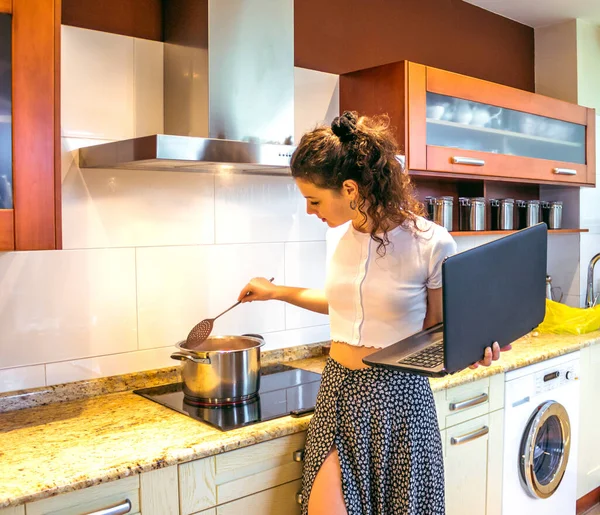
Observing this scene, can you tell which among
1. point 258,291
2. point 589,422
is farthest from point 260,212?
point 589,422

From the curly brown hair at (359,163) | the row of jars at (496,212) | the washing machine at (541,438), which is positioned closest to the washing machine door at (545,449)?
the washing machine at (541,438)

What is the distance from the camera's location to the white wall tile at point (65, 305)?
1975mm

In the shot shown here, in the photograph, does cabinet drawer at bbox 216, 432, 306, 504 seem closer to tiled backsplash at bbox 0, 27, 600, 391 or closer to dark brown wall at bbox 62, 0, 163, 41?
tiled backsplash at bbox 0, 27, 600, 391

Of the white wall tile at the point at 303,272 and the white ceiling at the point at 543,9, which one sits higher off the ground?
the white ceiling at the point at 543,9

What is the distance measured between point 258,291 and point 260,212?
467mm

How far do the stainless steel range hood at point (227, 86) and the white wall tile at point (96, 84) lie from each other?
117 millimetres

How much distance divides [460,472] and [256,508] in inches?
35.5

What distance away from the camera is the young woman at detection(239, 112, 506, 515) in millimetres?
1734

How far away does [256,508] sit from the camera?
1.80m

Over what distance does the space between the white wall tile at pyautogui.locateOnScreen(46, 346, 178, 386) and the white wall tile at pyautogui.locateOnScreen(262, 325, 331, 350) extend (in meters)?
0.41

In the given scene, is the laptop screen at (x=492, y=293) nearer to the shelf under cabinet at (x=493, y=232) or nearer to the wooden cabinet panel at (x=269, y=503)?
the wooden cabinet panel at (x=269, y=503)

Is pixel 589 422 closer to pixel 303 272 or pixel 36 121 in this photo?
pixel 303 272

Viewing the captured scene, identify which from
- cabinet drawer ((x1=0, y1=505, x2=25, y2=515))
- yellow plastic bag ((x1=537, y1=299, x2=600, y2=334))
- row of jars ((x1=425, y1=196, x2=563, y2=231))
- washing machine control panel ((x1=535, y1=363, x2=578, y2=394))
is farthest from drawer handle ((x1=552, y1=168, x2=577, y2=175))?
cabinet drawer ((x1=0, y1=505, x2=25, y2=515))

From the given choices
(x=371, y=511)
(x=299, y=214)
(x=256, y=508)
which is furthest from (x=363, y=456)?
(x=299, y=214)
